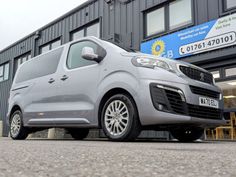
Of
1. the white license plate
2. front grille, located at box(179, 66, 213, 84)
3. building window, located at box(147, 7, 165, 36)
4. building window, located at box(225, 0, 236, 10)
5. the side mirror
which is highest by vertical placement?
building window, located at box(147, 7, 165, 36)

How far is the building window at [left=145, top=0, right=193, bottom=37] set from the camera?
989 centimetres

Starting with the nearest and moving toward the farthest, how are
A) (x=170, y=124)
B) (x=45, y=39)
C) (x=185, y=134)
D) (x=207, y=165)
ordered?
(x=207, y=165) < (x=170, y=124) < (x=185, y=134) < (x=45, y=39)

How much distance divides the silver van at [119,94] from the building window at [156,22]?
523 cm

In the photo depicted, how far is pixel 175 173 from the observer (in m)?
1.35

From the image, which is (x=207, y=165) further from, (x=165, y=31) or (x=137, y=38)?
(x=137, y=38)

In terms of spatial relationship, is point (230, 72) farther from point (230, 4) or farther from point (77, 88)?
point (77, 88)

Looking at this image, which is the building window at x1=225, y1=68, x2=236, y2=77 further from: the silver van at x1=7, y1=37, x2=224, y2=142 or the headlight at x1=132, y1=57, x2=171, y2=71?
the headlight at x1=132, y1=57, x2=171, y2=71

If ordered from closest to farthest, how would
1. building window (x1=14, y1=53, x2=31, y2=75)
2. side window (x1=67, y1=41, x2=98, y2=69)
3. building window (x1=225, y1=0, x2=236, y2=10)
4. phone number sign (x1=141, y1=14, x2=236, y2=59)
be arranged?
side window (x1=67, y1=41, x2=98, y2=69) < phone number sign (x1=141, y1=14, x2=236, y2=59) < building window (x1=225, y1=0, x2=236, y2=10) < building window (x1=14, y1=53, x2=31, y2=75)

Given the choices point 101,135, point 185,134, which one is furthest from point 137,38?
point 185,134

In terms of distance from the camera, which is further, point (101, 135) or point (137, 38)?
point (137, 38)

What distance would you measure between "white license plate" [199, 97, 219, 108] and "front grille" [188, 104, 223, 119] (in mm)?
54

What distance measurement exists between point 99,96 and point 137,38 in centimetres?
667

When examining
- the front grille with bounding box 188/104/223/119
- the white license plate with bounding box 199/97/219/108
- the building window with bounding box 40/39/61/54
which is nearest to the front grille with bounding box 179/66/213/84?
the white license plate with bounding box 199/97/219/108

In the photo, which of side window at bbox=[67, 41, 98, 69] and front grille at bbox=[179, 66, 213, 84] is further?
side window at bbox=[67, 41, 98, 69]
